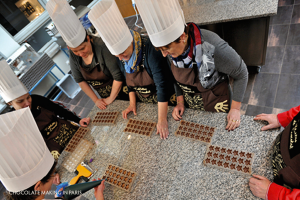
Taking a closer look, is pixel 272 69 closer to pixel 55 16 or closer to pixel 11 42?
pixel 55 16

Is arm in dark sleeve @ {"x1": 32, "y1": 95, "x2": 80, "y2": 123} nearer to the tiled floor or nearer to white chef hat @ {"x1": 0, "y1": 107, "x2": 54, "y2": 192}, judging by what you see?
white chef hat @ {"x1": 0, "y1": 107, "x2": 54, "y2": 192}

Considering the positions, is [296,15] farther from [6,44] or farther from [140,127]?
[6,44]

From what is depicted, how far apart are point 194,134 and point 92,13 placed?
1075 millimetres

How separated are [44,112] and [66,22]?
0.87m

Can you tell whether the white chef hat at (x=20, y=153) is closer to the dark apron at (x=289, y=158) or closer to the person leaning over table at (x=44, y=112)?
the person leaning over table at (x=44, y=112)

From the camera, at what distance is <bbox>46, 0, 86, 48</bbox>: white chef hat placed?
1.46 metres

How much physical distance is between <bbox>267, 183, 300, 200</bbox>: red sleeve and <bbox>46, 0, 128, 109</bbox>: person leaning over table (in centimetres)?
138

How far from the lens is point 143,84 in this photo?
4.88 ft

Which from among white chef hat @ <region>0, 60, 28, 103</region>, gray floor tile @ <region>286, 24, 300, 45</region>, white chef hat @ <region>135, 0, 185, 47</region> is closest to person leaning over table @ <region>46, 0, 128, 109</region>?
white chef hat @ <region>0, 60, 28, 103</region>

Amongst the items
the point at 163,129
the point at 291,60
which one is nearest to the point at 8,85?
the point at 163,129

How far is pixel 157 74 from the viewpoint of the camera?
4.35 ft

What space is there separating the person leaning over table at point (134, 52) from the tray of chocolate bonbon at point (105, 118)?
0.37 m

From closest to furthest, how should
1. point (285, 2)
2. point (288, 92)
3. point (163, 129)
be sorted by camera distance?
point (163, 129), point (288, 92), point (285, 2)

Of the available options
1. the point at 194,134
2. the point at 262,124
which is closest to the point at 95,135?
the point at 194,134
